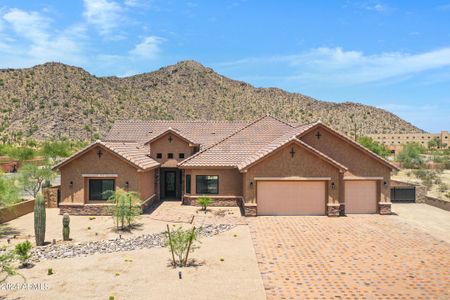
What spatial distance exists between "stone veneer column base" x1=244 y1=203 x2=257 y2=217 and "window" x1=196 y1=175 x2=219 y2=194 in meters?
3.79

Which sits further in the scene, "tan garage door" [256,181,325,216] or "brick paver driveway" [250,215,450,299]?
"tan garage door" [256,181,325,216]

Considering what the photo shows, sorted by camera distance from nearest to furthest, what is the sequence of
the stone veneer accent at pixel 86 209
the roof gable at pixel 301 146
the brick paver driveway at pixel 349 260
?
1. the brick paver driveway at pixel 349 260
2. the roof gable at pixel 301 146
3. the stone veneer accent at pixel 86 209

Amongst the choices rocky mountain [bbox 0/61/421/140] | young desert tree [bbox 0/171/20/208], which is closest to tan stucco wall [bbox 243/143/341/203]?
young desert tree [bbox 0/171/20/208]

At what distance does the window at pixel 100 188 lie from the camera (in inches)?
880

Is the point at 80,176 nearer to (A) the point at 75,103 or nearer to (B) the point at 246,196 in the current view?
(B) the point at 246,196

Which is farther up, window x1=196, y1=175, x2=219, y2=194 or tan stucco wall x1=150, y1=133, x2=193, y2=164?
tan stucco wall x1=150, y1=133, x2=193, y2=164

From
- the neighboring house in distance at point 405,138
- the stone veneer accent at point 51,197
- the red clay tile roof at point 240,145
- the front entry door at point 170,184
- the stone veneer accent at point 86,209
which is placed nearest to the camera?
A: the stone veneer accent at point 86,209

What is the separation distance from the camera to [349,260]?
44.9 ft

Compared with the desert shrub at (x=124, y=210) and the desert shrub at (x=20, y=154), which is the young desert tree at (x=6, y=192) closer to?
the desert shrub at (x=124, y=210)

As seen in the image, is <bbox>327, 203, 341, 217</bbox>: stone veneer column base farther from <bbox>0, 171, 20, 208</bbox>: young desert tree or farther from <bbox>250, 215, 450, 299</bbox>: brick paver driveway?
<bbox>0, 171, 20, 208</bbox>: young desert tree

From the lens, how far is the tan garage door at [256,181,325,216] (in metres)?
21.8

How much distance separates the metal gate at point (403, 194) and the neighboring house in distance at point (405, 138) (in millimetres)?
77127

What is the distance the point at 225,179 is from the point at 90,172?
28.8 ft

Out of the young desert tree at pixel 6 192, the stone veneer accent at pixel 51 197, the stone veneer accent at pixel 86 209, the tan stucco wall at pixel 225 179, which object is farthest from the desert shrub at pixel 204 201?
the young desert tree at pixel 6 192
